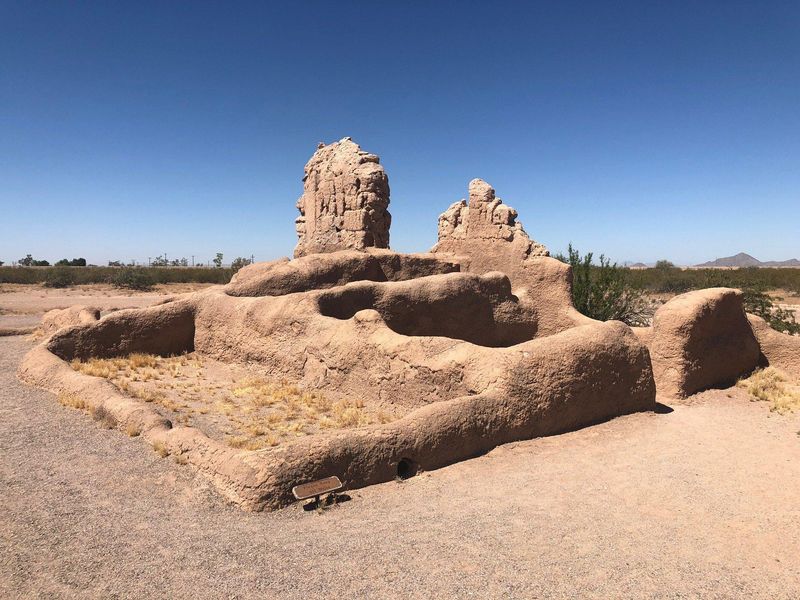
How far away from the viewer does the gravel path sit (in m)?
3.94

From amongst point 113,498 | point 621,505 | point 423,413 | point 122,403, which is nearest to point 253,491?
point 113,498

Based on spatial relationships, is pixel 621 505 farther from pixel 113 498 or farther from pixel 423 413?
pixel 113 498

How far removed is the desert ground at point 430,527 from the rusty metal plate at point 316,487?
0.51 feet

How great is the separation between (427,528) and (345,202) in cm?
1113

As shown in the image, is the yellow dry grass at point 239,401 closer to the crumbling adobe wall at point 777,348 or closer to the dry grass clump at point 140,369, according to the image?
the dry grass clump at point 140,369

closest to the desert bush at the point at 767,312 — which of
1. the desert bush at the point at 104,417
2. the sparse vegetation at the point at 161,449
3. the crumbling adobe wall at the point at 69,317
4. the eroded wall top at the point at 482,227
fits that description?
the eroded wall top at the point at 482,227

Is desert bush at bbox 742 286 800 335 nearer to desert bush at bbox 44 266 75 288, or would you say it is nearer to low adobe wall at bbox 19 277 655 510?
low adobe wall at bbox 19 277 655 510

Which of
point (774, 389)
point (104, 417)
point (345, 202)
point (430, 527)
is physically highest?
point (345, 202)

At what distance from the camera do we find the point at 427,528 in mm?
4832

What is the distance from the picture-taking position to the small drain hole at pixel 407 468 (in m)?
6.20

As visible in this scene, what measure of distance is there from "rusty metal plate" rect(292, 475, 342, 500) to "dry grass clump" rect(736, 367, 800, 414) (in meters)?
8.40

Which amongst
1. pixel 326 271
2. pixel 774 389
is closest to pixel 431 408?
pixel 326 271

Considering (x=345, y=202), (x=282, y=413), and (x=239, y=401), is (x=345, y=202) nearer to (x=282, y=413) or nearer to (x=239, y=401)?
(x=239, y=401)

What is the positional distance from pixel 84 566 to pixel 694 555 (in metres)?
4.91
